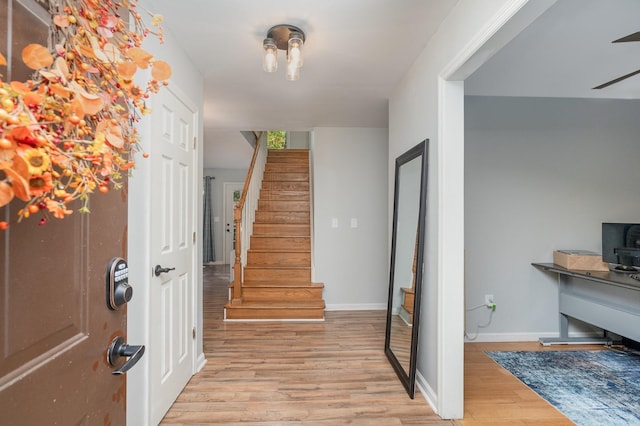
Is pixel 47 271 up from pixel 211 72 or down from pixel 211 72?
down

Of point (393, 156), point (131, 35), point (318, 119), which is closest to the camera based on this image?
point (131, 35)

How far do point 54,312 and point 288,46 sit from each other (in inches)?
73.7

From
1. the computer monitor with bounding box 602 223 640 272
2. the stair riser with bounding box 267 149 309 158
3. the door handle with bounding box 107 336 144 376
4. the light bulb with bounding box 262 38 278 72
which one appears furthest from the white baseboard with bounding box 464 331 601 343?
the stair riser with bounding box 267 149 309 158

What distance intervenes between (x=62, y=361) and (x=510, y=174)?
3.60m

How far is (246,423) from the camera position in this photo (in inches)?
75.9

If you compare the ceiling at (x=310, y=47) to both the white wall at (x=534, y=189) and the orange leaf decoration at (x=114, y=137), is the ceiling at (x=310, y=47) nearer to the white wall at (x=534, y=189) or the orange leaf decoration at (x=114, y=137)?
the white wall at (x=534, y=189)

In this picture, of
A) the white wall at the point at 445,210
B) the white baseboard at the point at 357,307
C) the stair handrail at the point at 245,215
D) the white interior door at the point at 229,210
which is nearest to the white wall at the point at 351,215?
the white baseboard at the point at 357,307

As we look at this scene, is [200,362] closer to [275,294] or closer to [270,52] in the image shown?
[275,294]

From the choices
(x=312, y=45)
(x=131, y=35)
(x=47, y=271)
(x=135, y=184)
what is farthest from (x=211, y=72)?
(x=47, y=271)

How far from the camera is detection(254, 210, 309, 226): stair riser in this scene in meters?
4.98

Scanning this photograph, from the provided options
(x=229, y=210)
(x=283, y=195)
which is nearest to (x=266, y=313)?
(x=283, y=195)

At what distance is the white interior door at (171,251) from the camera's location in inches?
71.9

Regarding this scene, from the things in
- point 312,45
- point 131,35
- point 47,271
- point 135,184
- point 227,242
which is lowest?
point 227,242

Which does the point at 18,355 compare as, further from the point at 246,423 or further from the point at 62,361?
the point at 246,423
